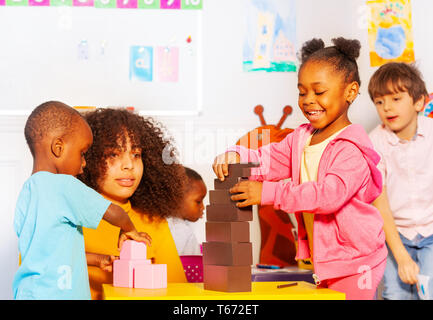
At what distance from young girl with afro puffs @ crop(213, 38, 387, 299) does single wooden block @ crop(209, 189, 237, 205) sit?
0.01 metres

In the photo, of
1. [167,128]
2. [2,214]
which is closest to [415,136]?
[167,128]

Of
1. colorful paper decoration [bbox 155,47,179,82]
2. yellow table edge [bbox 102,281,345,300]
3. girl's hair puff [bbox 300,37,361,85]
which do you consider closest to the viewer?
yellow table edge [bbox 102,281,345,300]

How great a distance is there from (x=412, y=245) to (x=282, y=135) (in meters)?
0.39

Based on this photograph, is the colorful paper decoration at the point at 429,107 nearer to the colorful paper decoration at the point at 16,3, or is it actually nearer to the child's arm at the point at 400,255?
the child's arm at the point at 400,255

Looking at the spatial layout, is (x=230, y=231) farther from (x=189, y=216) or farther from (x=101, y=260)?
(x=189, y=216)

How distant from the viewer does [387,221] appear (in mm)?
1332

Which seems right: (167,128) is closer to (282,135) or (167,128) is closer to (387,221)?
(282,135)

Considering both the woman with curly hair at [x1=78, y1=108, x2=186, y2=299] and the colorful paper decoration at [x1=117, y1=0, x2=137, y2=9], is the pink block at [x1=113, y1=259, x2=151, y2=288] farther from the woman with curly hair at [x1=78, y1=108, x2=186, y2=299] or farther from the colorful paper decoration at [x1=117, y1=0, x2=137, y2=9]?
the colorful paper decoration at [x1=117, y1=0, x2=137, y2=9]

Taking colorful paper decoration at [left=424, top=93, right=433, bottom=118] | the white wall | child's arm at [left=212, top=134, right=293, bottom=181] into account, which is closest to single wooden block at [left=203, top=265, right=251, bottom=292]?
child's arm at [left=212, top=134, right=293, bottom=181]

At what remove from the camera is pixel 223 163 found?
88 cm

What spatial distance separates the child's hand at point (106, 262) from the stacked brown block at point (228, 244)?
25 centimetres

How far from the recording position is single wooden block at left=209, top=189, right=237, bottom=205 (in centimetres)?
83

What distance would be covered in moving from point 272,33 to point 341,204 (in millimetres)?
560

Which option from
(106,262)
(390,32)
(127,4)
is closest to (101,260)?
(106,262)
